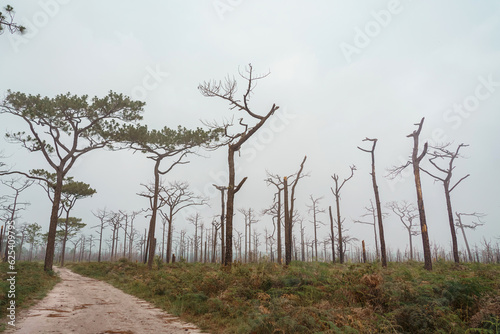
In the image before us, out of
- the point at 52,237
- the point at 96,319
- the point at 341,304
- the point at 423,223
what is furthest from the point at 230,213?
the point at 52,237

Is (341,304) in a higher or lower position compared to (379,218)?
lower

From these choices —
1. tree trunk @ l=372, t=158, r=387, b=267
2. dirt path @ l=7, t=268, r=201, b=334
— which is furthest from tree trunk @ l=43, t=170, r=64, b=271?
tree trunk @ l=372, t=158, r=387, b=267

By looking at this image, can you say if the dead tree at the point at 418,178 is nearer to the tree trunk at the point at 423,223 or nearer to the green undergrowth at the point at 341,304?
A: the tree trunk at the point at 423,223

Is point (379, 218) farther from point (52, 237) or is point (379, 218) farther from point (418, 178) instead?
point (52, 237)

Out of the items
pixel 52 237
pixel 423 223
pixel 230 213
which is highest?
pixel 230 213

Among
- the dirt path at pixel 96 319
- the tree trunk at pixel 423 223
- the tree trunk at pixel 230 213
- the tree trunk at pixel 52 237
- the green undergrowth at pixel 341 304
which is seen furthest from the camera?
the tree trunk at pixel 52 237

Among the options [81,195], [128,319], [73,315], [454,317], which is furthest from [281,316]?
[81,195]

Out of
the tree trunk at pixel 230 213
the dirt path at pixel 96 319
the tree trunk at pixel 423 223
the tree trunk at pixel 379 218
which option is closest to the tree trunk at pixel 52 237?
the dirt path at pixel 96 319

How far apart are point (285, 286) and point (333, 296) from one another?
1413mm

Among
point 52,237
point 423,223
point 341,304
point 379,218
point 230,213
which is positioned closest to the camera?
point 341,304

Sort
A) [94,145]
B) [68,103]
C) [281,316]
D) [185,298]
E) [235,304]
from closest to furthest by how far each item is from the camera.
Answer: [281,316] → [235,304] → [185,298] → [68,103] → [94,145]

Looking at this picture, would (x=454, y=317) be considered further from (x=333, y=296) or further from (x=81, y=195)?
(x=81, y=195)

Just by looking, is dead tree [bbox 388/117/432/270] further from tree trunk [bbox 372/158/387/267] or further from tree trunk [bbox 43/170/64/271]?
tree trunk [bbox 43/170/64/271]

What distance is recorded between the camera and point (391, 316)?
4.62 meters
